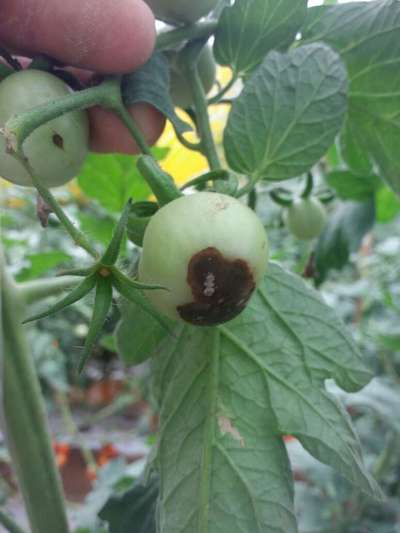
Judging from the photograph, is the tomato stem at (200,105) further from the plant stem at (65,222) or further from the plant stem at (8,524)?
the plant stem at (8,524)

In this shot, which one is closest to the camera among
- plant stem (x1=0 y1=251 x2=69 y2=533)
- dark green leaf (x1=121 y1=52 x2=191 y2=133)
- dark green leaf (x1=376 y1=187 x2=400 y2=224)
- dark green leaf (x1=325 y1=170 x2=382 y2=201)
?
dark green leaf (x1=121 y1=52 x2=191 y2=133)

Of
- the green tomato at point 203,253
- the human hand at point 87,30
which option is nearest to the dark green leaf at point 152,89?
the human hand at point 87,30

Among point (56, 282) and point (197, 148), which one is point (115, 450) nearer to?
point (56, 282)

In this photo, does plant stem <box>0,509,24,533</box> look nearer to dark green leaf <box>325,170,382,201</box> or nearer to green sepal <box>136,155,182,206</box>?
green sepal <box>136,155,182,206</box>

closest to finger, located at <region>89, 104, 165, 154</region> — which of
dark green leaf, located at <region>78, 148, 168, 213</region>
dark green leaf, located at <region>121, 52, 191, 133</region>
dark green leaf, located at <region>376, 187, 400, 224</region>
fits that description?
dark green leaf, located at <region>121, 52, 191, 133</region>

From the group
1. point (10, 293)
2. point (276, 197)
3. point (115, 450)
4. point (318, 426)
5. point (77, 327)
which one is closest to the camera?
point (318, 426)

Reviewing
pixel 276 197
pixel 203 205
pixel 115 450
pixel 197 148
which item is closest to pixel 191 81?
pixel 197 148

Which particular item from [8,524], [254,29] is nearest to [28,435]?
[8,524]
